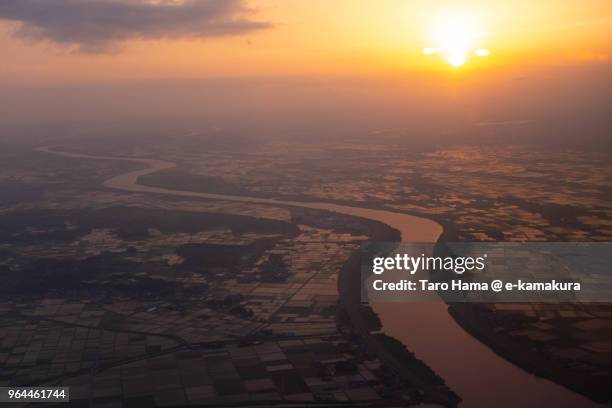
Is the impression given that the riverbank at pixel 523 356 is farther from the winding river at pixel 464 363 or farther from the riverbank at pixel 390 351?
the riverbank at pixel 390 351

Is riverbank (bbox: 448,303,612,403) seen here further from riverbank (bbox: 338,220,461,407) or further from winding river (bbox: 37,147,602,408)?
riverbank (bbox: 338,220,461,407)

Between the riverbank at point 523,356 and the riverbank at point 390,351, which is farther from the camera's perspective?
the riverbank at point 523,356

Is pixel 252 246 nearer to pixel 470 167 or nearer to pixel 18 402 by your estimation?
pixel 18 402

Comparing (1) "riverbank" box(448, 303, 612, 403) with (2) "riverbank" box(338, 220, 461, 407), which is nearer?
(2) "riverbank" box(338, 220, 461, 407)

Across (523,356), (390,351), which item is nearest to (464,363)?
(523,356)

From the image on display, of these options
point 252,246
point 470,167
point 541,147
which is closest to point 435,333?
point 252,246

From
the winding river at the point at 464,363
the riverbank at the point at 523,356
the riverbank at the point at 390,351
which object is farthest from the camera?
the riverbank at the point at 523,356

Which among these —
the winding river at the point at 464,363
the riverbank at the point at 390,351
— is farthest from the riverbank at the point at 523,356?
the riverbank at the point at 390,351

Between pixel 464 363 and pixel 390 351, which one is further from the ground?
pixel 390 351

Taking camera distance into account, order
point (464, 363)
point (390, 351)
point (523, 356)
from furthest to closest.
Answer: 1. point (390, 351)
2. point (523, 356)
3. point (464, 363)

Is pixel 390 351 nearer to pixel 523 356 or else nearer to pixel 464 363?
pixel 464 363

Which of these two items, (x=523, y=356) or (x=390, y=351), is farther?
(x=390, y=351)

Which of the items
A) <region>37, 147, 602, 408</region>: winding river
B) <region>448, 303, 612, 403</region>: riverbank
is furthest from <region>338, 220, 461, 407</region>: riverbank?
<region>448, 303, 612, 403</region>: riverbank

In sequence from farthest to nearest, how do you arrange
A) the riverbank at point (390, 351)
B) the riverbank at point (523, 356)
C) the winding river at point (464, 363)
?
1. the riverbank at point (523, 356)
2. the riverbank at point (390, 351)
3. the winding river at point (464, 363)
